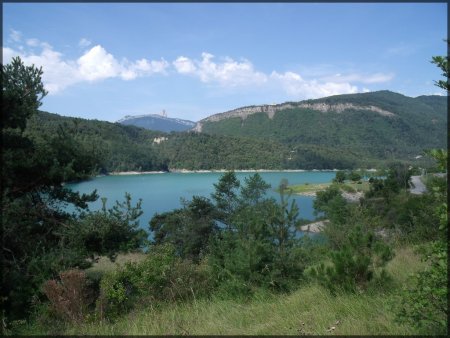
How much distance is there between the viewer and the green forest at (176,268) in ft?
9.06

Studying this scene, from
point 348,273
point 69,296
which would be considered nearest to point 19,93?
point 69,296

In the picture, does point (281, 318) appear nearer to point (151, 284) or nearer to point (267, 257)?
point (267, 257)

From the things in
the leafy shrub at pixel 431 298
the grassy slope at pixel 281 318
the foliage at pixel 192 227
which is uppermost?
the leafy shrub at pixel 431 298

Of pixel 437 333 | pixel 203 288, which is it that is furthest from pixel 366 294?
pixel 203 288

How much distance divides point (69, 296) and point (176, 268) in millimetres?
1555

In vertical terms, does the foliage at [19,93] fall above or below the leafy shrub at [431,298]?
above

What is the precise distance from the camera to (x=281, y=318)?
3271 mm

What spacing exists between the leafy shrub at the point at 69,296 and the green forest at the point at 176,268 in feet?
0.05

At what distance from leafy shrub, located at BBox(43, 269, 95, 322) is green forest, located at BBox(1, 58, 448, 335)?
0.02 m

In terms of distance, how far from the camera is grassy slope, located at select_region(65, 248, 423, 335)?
9.04 feet

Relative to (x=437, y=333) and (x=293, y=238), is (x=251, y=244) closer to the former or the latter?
(x=293, y=238)

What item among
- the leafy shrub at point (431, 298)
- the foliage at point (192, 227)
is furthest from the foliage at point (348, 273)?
the foliage at point (192, 227)

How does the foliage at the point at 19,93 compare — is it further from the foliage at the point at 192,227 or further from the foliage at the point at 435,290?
the foliage at the point at 192,227

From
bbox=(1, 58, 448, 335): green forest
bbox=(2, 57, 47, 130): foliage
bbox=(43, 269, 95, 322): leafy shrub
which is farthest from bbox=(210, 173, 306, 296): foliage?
bbox=(2, 57, 47, 130): foliage
